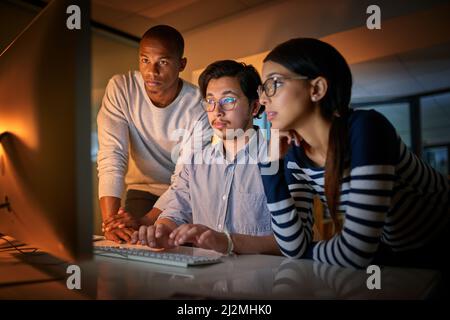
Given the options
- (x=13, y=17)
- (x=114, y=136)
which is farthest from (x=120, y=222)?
(x=13, y=17)

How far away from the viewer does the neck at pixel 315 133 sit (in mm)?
994

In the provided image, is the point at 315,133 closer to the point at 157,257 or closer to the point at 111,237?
the point at 157,257

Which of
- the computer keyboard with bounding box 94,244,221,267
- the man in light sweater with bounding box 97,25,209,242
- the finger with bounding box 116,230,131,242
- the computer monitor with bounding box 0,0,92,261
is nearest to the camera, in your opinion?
the computer monitor with bounding box 0,0,92,261

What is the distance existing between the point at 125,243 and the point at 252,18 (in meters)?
0.79

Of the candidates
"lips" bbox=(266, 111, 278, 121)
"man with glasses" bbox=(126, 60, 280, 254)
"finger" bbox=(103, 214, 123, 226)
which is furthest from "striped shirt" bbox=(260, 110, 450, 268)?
"finger" bbox=(103, 214, 123, 226)

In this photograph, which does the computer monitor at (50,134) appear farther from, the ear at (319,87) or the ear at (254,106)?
the ear at (254,106)

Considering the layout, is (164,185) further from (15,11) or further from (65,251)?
(15,11)

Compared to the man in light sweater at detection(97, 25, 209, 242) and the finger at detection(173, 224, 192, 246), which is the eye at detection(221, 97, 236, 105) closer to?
the man in light sweater at detection(97, 25, 209, 242)

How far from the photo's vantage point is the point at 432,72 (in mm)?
1038

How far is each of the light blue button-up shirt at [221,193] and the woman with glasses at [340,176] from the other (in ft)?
0.73

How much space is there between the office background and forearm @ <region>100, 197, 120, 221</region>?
33 millimetres

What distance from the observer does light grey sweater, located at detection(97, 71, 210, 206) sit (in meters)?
1.37

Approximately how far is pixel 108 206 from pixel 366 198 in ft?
2.82
